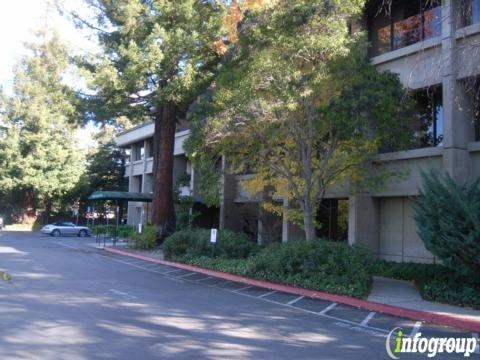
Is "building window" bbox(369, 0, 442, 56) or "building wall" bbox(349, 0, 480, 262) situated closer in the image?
"building wall" bbox(349, 0, 480, 262)

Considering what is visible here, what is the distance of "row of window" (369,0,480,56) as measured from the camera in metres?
20.1

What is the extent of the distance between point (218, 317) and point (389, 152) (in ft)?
39.5

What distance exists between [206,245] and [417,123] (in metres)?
9.36

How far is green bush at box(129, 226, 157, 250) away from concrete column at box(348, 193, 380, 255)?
12265 mm

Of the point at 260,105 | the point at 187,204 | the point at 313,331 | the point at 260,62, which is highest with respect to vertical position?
the point at 260,62

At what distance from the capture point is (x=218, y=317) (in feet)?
35.1

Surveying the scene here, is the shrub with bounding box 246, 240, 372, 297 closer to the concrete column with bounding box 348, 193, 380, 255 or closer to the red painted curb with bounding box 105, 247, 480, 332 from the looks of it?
the red painted curb with bounding box 105, 247, 480, 332

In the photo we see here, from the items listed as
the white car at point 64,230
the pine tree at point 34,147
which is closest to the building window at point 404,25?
the white car at point 64,230

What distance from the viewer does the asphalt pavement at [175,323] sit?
782cm

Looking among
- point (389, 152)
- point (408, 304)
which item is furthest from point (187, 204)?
point (408, 304)

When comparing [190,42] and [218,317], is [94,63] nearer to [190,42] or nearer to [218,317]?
[190,42]

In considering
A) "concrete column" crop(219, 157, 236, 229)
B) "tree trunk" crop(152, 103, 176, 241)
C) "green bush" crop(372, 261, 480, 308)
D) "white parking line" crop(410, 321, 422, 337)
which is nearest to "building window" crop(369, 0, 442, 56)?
"green bush" crop(372, 261, 480, 308)

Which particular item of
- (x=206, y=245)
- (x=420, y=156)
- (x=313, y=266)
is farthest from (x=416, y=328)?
(x=206, y=245)

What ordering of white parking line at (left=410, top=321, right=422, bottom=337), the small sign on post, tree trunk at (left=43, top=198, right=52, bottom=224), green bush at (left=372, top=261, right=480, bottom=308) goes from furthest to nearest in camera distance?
tree trunk at (left=43, top=198, right=52, bottom=224) → the small sign on post → green bush at (left=372, top=261, right=480, bottom=308) → white parking line at (left=410, top=321, right=422, bottom=337)
